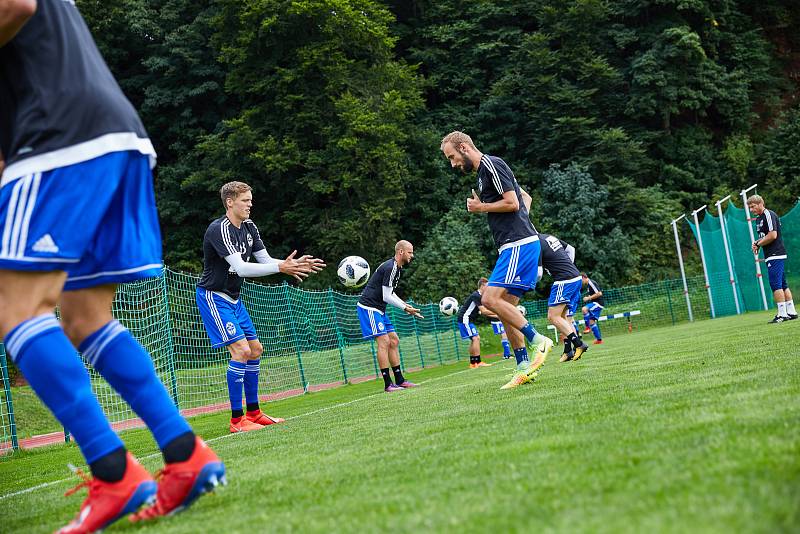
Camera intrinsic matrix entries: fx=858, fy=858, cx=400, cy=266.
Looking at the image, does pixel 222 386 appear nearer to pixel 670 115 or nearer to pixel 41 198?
pixel 41 198

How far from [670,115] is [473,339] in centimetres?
2868

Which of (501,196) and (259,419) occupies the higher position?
(501,196)

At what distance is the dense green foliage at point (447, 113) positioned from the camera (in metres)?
36.6

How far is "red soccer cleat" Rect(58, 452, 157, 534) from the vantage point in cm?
270

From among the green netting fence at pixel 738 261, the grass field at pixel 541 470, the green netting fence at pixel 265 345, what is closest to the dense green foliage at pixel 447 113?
the green netting fence at pixel 738 261

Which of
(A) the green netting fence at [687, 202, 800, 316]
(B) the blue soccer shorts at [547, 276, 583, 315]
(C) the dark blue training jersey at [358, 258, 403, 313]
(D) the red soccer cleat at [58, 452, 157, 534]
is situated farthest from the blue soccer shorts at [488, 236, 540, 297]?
(A) the green netting fence at [687, 202, 800, 316]

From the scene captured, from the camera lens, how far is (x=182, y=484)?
287 cm

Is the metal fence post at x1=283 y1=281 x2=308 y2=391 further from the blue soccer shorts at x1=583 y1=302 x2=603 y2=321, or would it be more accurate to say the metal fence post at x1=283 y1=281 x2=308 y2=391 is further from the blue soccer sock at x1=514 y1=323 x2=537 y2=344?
Result: the blue soccer sock at x1=514 y1=323 x2=537 y2=344

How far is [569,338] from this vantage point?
36.6 ft

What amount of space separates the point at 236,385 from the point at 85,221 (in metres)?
5.86

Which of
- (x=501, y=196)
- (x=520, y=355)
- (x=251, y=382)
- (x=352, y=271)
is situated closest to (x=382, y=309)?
(x=352, y=271)

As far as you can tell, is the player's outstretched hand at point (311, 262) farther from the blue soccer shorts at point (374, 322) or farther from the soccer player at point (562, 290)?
the blue soccer shorts at point (374, 322)

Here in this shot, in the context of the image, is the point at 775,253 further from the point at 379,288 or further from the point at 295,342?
the point at 295,342

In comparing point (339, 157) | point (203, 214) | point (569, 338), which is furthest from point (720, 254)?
point (203, 214)
